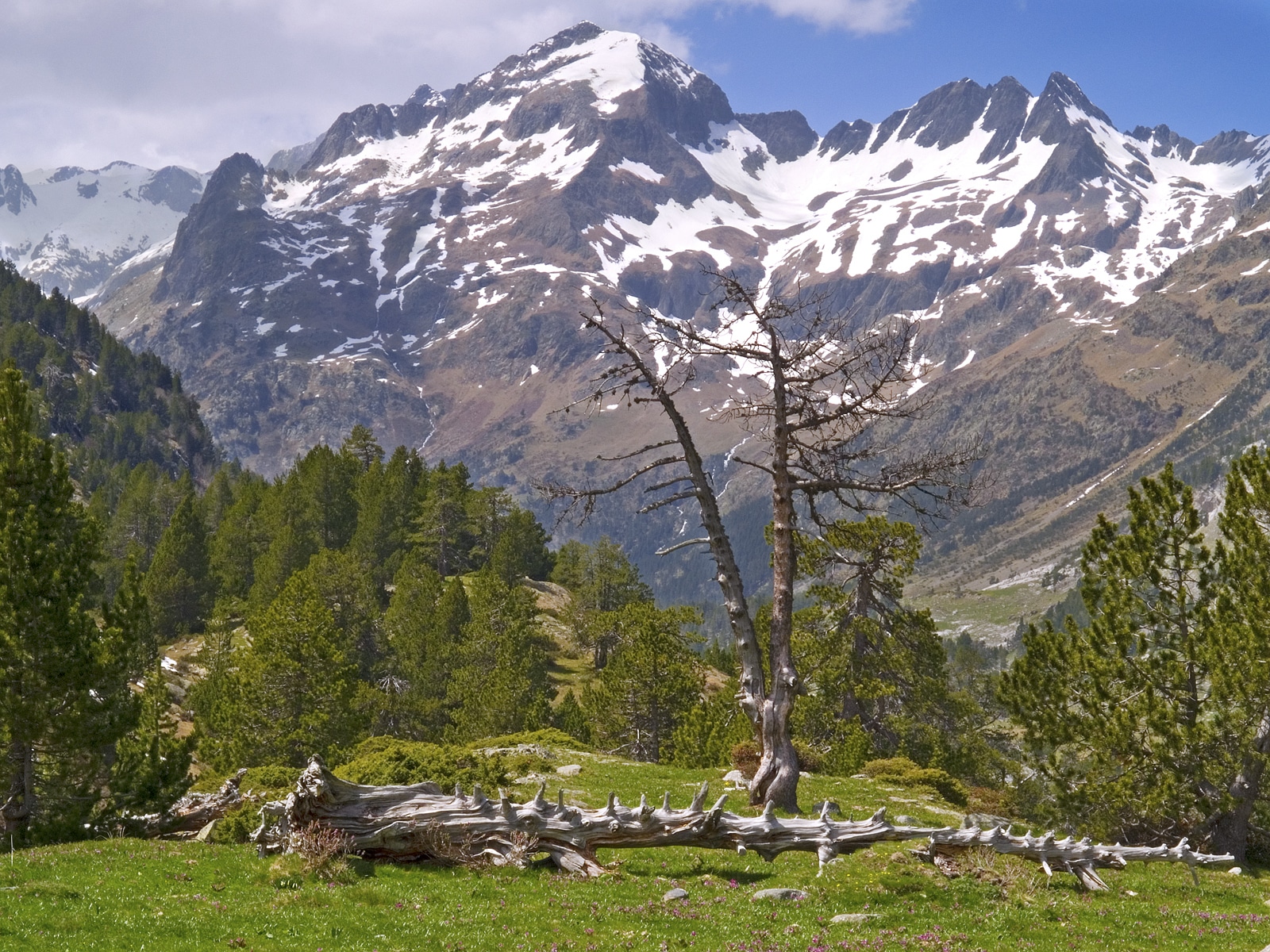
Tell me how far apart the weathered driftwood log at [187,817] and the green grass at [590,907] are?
508cm

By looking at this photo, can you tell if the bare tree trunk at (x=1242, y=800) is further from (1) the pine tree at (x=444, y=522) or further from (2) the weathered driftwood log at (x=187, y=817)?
(1) the pine tree at (x=444, y=522)

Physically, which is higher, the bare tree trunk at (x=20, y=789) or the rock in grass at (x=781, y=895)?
the bare tree trunk at (x=20, y=789)

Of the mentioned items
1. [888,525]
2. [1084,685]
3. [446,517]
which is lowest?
[1084,685]

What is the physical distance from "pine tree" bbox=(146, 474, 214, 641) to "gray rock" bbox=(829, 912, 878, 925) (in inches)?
3662

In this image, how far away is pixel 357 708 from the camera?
71.2 metres

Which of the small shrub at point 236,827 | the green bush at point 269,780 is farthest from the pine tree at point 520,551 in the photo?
the small shrub at point 236,827

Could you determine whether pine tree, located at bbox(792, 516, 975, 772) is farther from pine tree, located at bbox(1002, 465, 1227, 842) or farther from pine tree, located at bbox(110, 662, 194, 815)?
pine tree, located at bbox(110, 662, 194, 815)

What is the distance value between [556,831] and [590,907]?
3330 mm

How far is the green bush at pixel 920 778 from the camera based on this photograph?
40.7 meters

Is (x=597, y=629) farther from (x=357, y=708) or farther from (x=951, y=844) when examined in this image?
(x=951, y=844)

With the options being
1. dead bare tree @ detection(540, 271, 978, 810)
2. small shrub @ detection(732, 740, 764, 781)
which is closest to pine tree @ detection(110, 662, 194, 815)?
dead bare tree @ detection(540, 271, 978, 810)

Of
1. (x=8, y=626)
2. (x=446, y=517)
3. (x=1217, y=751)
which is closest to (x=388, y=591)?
(x=446, y=517)

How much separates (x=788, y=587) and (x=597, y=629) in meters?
71.8

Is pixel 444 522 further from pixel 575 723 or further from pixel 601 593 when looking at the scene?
pixel 575 723
